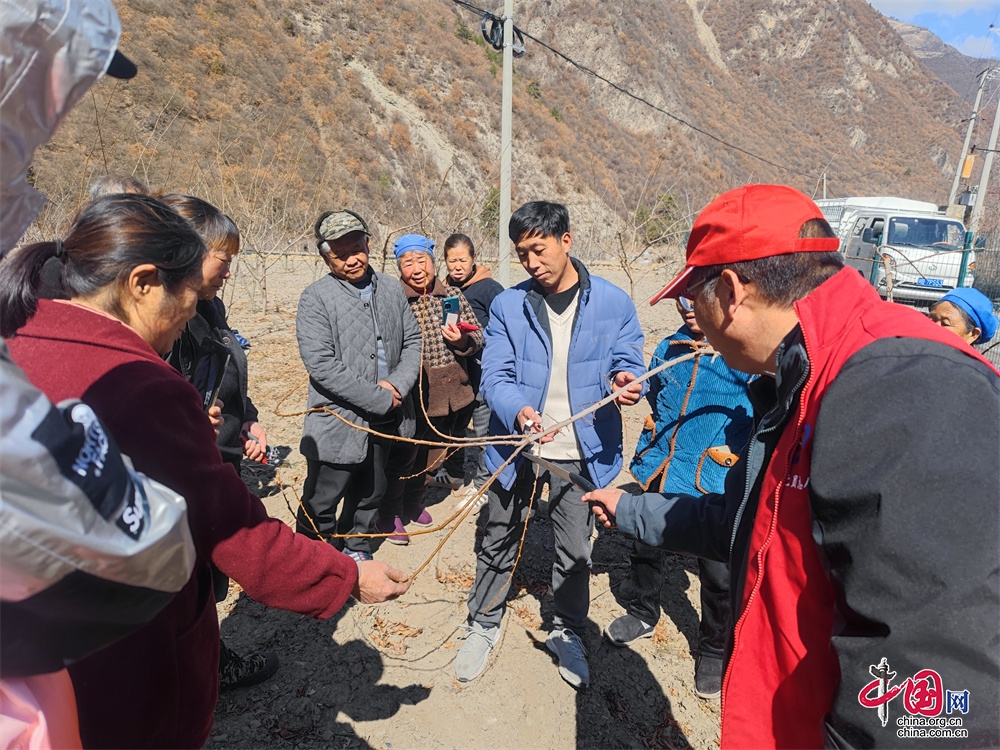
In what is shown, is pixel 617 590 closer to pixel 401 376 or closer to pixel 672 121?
pixel 401 376

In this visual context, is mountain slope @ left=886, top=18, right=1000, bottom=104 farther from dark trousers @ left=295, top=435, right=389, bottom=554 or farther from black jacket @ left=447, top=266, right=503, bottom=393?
dark trousers @ left=295, top=435, right=389, bottom=554

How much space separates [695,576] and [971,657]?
3088 millimetres

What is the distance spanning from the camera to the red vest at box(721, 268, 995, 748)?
988mm

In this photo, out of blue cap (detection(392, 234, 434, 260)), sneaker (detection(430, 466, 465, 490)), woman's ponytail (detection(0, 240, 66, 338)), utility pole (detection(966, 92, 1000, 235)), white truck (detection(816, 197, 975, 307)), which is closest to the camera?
woman's ponytail (detection(0, 240, 66, 338))

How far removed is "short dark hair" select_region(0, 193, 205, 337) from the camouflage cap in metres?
1.64

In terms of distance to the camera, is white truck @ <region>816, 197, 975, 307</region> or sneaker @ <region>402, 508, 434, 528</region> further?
white truck @ <region>816, 197, 975, 307</region>

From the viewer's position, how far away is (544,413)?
2.71 meters

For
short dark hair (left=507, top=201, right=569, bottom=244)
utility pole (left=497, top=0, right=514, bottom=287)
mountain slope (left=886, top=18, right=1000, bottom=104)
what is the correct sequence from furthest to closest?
mountain slope (left=886, top=18, right=1000, bottom=104), utility pole (left=497, top=0, right=514, bottom=287), short dark hair (left=507, top=201, right=569, bottom=244)

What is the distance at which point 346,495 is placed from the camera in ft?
11.0

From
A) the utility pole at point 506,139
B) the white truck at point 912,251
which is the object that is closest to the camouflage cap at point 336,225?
the utility pole at point 506,139

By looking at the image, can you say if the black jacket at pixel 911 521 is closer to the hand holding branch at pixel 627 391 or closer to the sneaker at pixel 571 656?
the hand holding branch at pixel 627 391

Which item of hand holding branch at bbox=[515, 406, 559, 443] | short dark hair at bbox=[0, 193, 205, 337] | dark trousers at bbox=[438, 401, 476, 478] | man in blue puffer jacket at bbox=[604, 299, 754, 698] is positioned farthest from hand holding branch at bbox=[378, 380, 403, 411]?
short dark hair at bbox=[0, 193, 205, 337]

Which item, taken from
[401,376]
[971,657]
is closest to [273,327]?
[401,376]

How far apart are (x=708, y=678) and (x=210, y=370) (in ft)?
9.12
